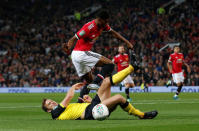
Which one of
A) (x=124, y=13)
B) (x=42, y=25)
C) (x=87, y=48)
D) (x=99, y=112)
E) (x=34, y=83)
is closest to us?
(x=99, y=112)

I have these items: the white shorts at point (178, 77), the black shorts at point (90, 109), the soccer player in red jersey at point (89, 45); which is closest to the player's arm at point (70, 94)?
the black shorts at point (90, 109)

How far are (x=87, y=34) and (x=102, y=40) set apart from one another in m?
25.5

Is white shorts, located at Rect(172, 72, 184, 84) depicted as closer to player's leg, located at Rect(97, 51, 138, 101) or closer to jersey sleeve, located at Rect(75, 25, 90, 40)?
jersey sleeve, located at Rect(75, 25, 90, 40)

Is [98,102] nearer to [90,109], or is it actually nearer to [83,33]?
[90,109]

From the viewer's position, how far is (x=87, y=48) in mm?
13211

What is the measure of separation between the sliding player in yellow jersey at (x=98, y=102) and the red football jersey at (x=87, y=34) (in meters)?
3.01

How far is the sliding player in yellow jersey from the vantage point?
387 inches

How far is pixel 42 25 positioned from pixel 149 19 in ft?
36.5

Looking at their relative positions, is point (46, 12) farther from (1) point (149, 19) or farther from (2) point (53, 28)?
(1) point (149, 19)

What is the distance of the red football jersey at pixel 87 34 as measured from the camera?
12.9 meters

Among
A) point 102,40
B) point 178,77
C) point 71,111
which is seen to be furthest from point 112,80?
point 102,40

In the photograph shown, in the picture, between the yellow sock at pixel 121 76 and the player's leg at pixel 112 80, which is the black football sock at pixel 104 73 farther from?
the yellow sock at pixel 121 76

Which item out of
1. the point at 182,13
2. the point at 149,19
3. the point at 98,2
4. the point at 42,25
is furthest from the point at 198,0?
the point at 42,25

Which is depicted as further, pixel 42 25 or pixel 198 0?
pixel 42 25
